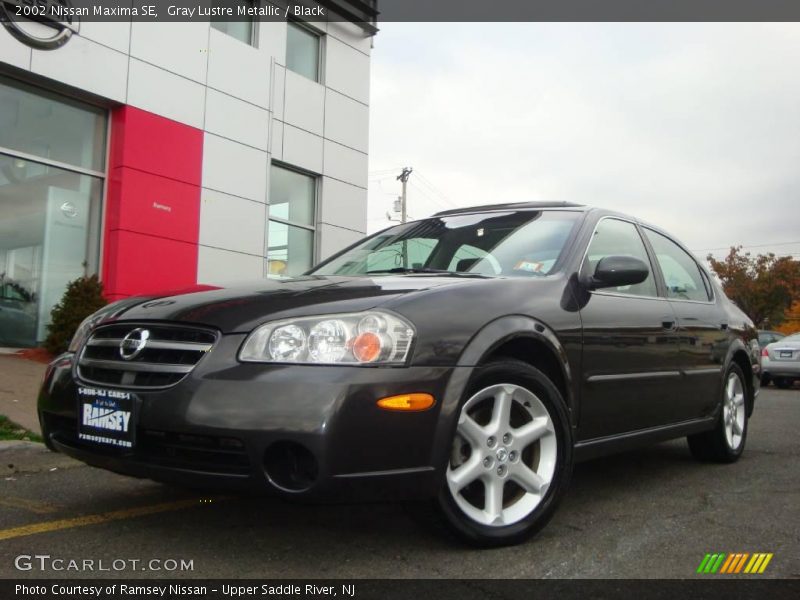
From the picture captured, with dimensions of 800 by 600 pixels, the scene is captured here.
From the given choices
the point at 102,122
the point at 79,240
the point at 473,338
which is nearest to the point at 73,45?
the point at 102,122

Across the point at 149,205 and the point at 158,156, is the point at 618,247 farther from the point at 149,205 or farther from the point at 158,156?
the point at 158,156

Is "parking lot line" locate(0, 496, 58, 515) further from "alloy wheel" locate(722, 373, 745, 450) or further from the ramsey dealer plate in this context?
"alloy wheel" locate(722, 373, 745, 450)

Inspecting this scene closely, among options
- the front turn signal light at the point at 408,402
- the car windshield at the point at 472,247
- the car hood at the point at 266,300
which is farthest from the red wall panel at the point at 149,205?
the front turn signal light at the point at 408,402

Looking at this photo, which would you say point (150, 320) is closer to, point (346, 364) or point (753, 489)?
point (346, 364)

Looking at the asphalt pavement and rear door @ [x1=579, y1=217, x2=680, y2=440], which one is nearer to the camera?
the asphalt pavement

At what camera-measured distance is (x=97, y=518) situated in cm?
319

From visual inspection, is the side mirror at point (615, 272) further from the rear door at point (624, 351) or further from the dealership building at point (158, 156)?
the dealership building at point (158, 156)

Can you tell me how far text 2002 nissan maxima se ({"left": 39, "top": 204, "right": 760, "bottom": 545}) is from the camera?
241 centimetres

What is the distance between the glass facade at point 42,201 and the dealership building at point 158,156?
17mm

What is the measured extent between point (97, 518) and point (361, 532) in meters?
1.17

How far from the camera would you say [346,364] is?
2.45 m

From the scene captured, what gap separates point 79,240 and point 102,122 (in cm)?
174

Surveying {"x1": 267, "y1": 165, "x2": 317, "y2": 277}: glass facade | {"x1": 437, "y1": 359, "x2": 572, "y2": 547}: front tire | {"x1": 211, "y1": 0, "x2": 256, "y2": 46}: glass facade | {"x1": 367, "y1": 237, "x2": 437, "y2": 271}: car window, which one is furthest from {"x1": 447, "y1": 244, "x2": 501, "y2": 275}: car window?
{"x1": 211, "y1": 0, "x2": 256, "y2": 46}: glass facade

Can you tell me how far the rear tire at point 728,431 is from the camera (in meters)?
4.76
